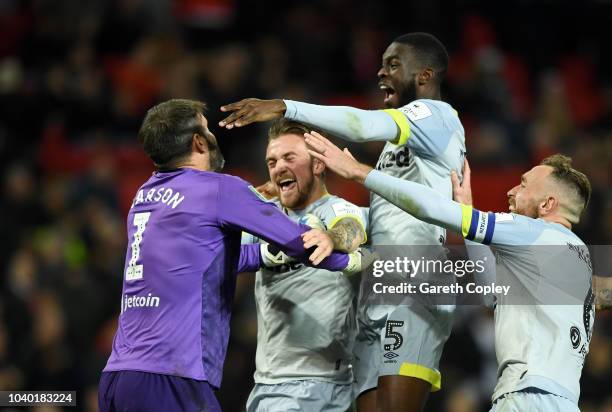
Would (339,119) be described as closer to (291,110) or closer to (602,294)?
(291,110)

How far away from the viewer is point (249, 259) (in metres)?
5.79

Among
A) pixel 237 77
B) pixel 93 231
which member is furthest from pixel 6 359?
pixel 237 77

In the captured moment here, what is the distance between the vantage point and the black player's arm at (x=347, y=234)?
5.27 metres

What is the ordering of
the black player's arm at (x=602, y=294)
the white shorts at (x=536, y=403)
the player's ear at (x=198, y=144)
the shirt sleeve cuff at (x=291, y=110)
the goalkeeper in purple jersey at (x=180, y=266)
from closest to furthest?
the goalkeeper in purple jersey at (x=180, y=266) < the white shorts at (x=536, y=403) < the player's ear at (x=198, y=144) < the shirt sleeve cuff at (x=291, y=110) < the black player's arm at (x=602, y=294)

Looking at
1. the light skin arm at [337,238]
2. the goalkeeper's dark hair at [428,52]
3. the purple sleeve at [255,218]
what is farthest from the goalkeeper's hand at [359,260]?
the goalkeeper's dark hair at [428,52]

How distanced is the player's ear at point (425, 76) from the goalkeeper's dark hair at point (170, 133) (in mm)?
1404

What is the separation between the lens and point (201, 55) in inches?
514

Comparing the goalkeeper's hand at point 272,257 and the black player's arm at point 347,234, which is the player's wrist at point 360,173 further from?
the goalkeeper's hand at point 272,257

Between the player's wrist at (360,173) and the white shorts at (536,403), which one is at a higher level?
the player's wrist at (360,173)

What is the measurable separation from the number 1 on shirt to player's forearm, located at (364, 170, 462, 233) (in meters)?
1.10

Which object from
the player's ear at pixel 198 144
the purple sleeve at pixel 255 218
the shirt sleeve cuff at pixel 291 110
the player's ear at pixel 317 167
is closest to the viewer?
the purple sleeve at pixel 255 218

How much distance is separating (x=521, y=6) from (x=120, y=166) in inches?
251

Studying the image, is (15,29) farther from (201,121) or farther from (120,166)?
(201,121)

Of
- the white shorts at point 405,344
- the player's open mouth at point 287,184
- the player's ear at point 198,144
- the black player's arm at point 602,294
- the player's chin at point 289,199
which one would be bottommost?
the white shorts at point 405,344
